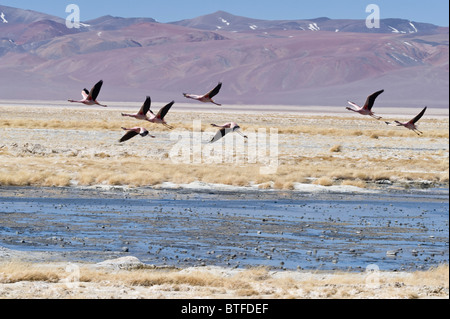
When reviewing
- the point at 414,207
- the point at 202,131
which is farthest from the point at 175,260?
the point at 202,131

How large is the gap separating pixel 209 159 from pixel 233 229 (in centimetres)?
2555

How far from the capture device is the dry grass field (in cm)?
4106

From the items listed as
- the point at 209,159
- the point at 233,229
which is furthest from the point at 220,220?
the point at 209,159

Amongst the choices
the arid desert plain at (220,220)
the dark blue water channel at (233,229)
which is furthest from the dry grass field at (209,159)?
the dark blue water channel at (233,229)

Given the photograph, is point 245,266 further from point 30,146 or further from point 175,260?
point 30,146

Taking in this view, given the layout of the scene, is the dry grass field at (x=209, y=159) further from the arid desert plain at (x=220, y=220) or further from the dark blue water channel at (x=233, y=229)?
the dark blue water channel at (x=233, y=229)

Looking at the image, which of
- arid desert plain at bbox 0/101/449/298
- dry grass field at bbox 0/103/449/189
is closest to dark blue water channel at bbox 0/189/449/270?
arid desert plain at bbox 0/101/449/298

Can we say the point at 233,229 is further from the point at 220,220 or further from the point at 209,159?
the point at 209,159

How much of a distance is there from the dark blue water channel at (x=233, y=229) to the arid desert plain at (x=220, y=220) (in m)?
0.05

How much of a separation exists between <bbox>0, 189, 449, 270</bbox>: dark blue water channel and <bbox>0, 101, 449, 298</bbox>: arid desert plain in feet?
0.18

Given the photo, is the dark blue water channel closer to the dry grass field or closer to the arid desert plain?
A: the arid desert plain

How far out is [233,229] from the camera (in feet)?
87.6

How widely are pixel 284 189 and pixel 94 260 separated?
65.6 feet
